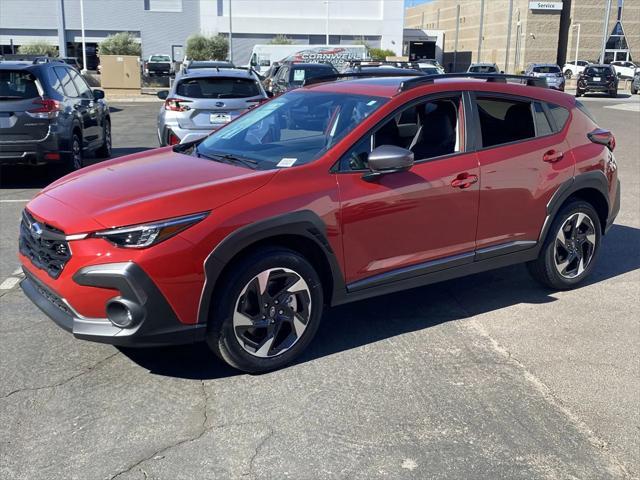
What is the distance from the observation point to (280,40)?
2544 inches

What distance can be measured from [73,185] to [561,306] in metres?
3.77

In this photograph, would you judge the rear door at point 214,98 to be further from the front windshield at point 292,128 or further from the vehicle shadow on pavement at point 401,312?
the vehicle shadow on pavement at point 401,312

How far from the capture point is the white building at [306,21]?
69500 mm

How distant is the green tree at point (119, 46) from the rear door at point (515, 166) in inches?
2289

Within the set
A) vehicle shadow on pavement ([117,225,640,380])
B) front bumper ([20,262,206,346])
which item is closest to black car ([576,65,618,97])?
vehicle shadow on pavement ([117,225,640,380])

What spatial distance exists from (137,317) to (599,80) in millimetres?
39957

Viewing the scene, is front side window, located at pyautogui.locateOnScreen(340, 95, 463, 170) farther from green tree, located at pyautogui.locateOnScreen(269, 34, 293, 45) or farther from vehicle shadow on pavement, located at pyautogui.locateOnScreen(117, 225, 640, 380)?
green tree, located at pyautogui.locateOnScreen(269, 34, 293, 45)

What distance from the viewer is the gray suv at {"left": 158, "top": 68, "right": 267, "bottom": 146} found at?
35.6 feet

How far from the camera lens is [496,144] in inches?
211

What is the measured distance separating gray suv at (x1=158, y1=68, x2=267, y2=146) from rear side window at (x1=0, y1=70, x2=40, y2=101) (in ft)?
6.29

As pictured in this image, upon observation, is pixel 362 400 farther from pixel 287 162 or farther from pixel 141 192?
pixel 141 192

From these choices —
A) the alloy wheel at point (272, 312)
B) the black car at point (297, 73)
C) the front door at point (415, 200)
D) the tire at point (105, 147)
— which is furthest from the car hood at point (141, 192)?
the black car at point (297, 73)

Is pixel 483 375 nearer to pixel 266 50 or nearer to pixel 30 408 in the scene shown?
pixel 30 408

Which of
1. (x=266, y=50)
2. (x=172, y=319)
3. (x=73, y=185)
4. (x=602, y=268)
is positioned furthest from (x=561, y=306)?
(x=266, y=50)
